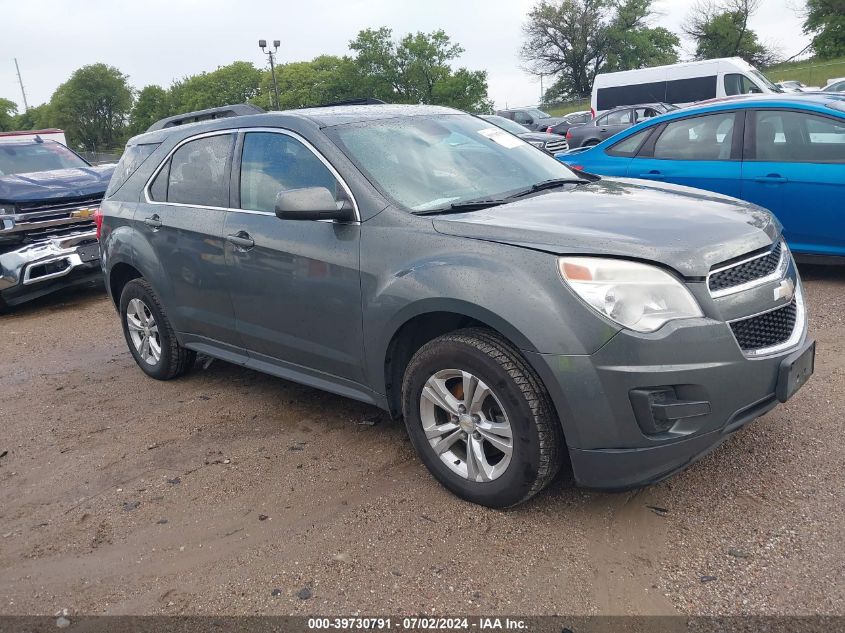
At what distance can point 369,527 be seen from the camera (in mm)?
3260

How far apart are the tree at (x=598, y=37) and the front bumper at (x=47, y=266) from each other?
212ft

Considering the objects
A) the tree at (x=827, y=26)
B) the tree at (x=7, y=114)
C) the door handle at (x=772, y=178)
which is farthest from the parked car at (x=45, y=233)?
the tree at (x=7, y=114)

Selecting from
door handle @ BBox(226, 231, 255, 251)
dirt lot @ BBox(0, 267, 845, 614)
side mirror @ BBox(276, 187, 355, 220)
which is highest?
side mirror @ BBox(276, 187, 355, 220)

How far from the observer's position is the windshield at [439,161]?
12.1 ft

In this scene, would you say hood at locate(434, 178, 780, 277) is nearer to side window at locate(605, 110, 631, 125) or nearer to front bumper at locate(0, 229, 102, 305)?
front bumper at locate(0, 229, 102, 305)

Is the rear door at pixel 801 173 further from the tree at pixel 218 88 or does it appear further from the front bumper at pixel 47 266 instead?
the tree at pixel 218 88

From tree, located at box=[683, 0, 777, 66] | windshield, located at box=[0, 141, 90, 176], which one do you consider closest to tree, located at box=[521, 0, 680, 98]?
tree, located at box=[683, 0, 777, 66]

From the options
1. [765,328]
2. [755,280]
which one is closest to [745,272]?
[755,280]

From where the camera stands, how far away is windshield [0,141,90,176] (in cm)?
936

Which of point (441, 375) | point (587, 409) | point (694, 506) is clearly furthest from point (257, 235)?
point (694, 506)

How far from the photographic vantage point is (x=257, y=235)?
4.06m

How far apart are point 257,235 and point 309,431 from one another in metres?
1.14

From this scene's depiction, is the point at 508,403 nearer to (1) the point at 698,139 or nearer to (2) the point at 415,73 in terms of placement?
(1) the point at 698,139

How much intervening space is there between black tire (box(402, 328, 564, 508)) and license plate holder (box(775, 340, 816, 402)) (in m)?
0.89
